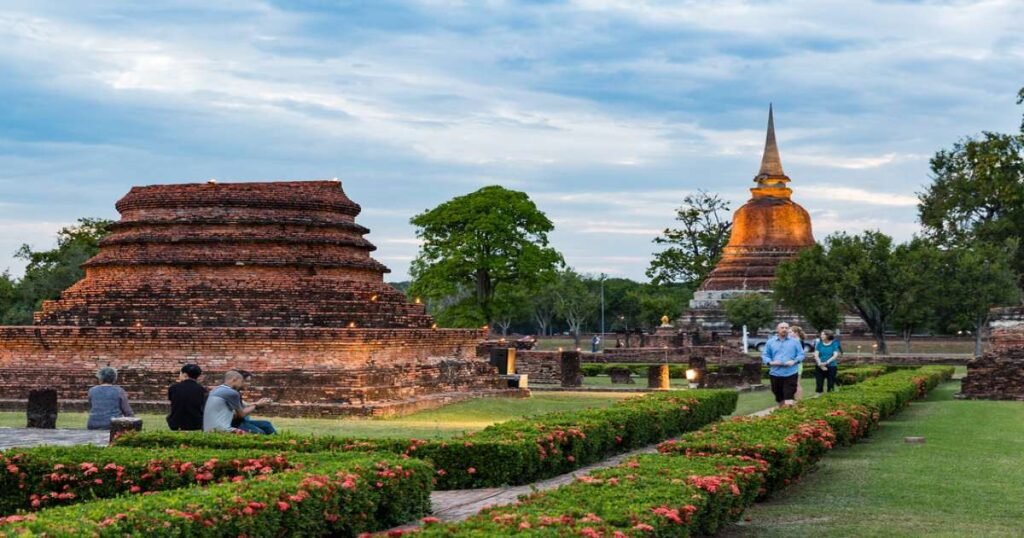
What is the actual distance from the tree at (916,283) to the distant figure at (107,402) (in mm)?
39096

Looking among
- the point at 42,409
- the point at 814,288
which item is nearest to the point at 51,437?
the point at 42,409

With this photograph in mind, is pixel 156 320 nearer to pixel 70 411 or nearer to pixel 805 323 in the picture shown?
pixel 70 411

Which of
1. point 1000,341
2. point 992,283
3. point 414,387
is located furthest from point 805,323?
point 414,387

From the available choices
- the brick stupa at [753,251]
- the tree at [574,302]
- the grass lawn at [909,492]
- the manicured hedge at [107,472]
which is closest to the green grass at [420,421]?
the grass lawn at [909,492]

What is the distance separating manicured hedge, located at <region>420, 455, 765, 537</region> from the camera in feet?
24.8

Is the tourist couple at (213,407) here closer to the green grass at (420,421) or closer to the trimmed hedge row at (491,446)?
the trimmed hedge row at (491,446)

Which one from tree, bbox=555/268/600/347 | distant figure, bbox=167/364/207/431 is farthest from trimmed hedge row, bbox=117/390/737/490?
tree, bbox=555/268/600/347

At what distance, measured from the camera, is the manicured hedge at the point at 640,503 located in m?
7.56

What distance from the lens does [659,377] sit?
3228 centimetres

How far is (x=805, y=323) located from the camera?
5991cm

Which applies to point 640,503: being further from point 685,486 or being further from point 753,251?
point 753,251

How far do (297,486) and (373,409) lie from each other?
12.6m

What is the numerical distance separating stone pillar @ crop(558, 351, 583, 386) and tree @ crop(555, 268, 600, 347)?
172ft

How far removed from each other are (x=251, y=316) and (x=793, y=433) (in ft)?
47.5
